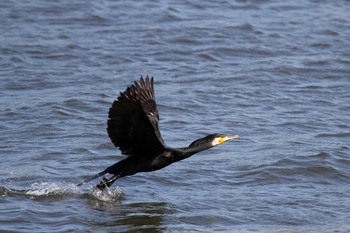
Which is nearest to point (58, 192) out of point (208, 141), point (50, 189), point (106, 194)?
point (50, 189)

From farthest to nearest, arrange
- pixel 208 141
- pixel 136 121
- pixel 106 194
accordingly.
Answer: pixel 106 194 < pixel 208 141 < pixel 136 121

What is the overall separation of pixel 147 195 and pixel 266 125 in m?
2.81

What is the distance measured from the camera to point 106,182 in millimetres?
8773

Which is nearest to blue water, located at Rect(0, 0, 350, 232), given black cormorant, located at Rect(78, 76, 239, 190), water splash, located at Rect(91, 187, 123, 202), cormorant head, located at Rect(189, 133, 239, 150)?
water splash, located at Rect(91, 187, 123, 202)

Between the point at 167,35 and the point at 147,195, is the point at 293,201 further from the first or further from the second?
the point at 167,35

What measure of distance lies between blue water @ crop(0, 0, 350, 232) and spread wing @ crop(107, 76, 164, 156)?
576mm

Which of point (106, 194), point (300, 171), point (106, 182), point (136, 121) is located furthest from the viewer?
point (300, 171)

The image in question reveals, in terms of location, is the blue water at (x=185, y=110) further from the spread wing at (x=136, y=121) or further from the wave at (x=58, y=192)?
the spread wing at (x=136, y=121)

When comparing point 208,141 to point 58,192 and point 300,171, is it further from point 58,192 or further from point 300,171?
point 300,171

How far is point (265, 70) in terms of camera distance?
1374 cm

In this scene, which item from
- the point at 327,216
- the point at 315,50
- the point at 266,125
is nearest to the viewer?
the point at 327,216

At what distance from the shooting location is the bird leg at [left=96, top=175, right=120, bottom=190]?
8734 millimetres

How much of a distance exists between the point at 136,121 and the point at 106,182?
0.92 meters

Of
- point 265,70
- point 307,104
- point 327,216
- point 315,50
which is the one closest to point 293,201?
point 327,216
